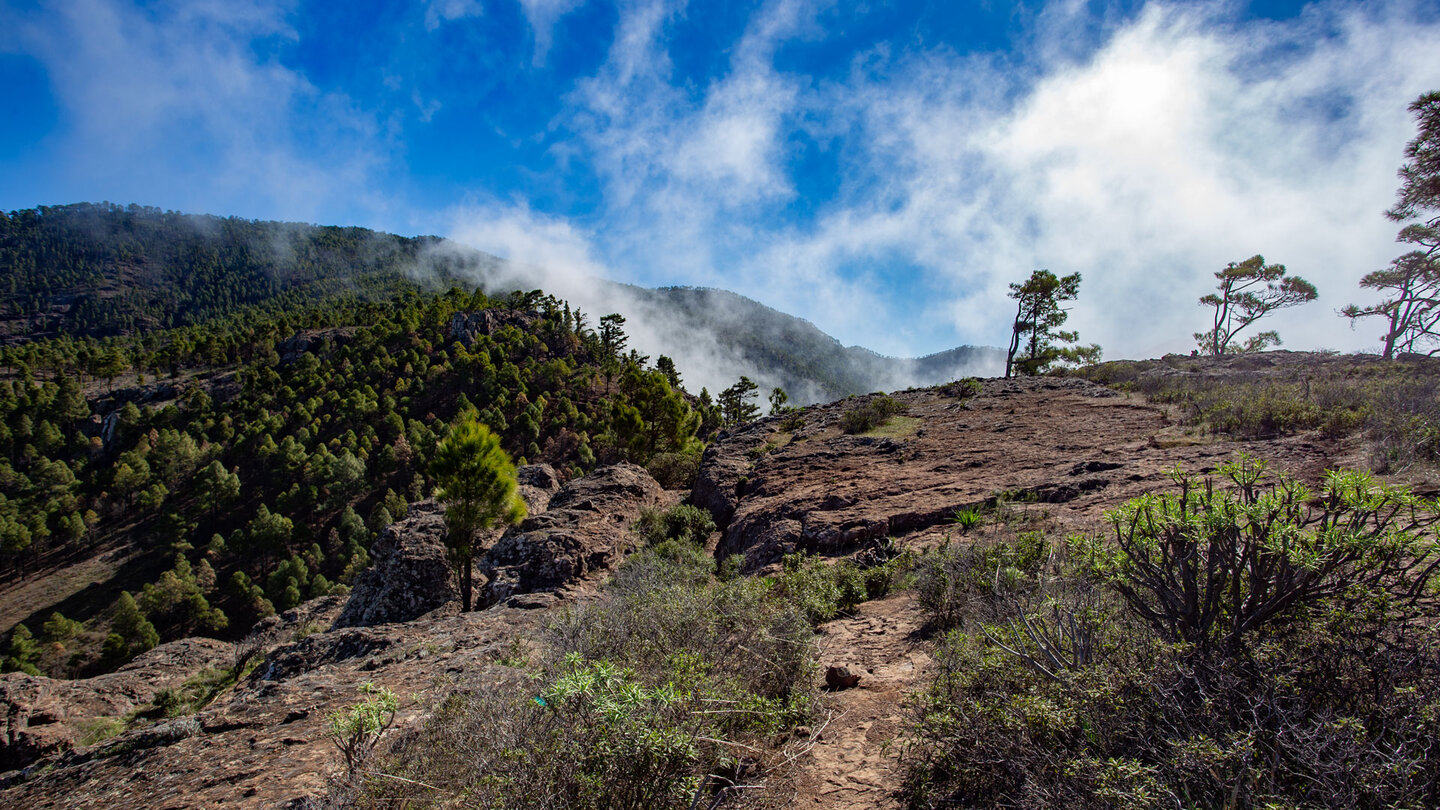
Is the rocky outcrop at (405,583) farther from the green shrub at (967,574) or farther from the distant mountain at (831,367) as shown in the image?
the distant mountain at (831,367)

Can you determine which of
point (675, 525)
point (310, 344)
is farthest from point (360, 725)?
point (310, 344)

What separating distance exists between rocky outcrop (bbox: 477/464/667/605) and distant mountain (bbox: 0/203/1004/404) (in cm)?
13074

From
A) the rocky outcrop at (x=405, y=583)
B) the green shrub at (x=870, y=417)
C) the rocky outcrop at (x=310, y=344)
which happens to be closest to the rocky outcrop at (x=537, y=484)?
the rocky outcrop at (x=405, y=583)

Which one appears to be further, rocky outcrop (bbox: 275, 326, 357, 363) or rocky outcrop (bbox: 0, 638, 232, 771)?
rocky outcrop (bbox: 275, 326, 357, 363)

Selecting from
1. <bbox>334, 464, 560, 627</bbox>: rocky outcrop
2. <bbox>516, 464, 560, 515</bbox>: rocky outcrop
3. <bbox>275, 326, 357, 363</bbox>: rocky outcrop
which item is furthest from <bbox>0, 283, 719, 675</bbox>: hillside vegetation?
<bbox>334, 464, 560, 627</bbox>: rocky outcrop

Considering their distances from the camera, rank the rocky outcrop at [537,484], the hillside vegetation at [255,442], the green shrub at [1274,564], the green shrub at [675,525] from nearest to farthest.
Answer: the green shrub at [1274,564] → the green shrub at [675,525] → the rocky outcrop at [537,484] → the hillside vegetation at [255,442]

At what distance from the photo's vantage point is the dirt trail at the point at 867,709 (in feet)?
12.3

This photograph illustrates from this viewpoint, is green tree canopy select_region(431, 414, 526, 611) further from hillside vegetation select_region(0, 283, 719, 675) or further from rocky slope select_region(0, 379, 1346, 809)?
hillside vegetation select_region(0, 283, 719, 675)

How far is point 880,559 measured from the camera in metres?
9.12

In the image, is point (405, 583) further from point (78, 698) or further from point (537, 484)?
point (537, 484)

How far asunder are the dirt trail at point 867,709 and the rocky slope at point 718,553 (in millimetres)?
21

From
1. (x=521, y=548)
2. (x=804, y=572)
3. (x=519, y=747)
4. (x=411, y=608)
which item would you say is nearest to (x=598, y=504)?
(x=521, y=548)

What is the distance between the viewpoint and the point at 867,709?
15.9ft

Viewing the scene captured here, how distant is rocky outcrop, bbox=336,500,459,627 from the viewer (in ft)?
43.4
